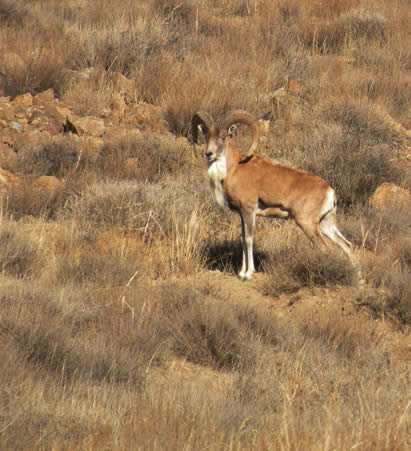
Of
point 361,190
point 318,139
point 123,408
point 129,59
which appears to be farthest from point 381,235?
point 129,59

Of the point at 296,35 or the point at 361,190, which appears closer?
the point at 361,190

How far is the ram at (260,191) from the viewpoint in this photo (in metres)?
9.42

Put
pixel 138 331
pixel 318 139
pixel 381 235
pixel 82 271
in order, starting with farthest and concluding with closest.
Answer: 1. pixel 318 139
2. pixel 381 235
3. pixel 82 271
4. pixel 138 331

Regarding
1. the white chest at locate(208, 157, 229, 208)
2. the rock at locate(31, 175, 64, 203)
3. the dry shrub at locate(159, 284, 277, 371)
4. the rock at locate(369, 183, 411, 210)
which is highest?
the white chest at locate(208, 157, 229, 208)

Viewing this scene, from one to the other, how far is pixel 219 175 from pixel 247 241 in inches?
32.3

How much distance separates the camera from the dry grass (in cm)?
525

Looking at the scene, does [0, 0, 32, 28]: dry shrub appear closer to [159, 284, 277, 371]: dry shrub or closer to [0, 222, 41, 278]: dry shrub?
[0, 222, 41, 278]: dry shrub

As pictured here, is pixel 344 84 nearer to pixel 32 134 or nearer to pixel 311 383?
pixel 32 134

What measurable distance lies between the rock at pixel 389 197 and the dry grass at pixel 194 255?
34 cm

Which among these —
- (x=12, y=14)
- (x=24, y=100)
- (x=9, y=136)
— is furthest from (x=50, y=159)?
(x=12, y=14)

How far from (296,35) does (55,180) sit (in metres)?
8.81

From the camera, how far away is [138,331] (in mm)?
7133

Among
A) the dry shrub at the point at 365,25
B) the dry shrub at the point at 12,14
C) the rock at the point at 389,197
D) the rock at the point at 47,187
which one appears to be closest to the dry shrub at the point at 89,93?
the dry shrub at the point at 12,14

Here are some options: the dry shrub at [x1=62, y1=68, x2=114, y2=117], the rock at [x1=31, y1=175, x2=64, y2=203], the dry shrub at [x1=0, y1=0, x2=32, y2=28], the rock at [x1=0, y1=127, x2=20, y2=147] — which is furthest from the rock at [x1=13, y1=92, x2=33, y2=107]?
the dry shrub at [x1=0, y1=0, x2=32, y2=28]
